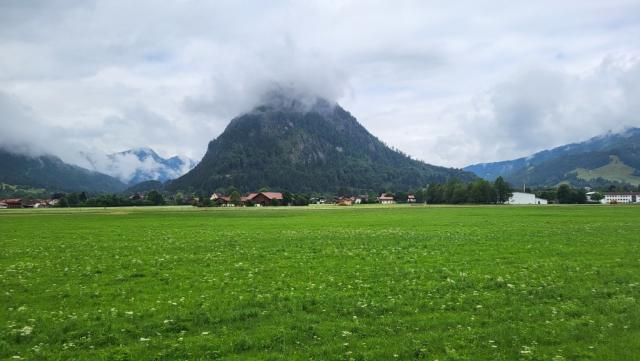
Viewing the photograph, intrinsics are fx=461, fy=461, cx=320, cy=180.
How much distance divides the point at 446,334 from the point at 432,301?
3577mm

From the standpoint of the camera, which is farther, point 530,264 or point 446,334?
point 530,264

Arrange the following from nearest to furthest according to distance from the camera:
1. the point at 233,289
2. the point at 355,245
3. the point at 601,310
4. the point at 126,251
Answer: the point at 601,310 < the point at 233,289 < the point at 126,251 < the point at 355,245

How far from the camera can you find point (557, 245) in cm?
3416

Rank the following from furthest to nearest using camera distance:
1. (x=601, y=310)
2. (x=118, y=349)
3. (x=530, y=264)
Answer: (x=530, y=264) → (x=601, y=310) → (x=118, y=349)

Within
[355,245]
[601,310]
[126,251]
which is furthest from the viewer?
[355,245]

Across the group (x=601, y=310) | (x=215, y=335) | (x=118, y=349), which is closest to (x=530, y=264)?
(x=601, y=310)

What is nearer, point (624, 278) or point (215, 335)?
point (215, 335)

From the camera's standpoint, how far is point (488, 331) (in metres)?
13.4

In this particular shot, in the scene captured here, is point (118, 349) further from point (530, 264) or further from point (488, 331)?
point (530, 264)

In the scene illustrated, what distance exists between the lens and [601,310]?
15641 millimetres

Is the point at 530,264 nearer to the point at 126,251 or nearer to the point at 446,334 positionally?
the point at 446,334

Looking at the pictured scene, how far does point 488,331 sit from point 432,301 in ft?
11.2

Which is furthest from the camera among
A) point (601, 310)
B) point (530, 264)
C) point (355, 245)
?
point (355, 245)

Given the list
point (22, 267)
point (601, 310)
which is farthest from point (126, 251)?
point (601, 310)
